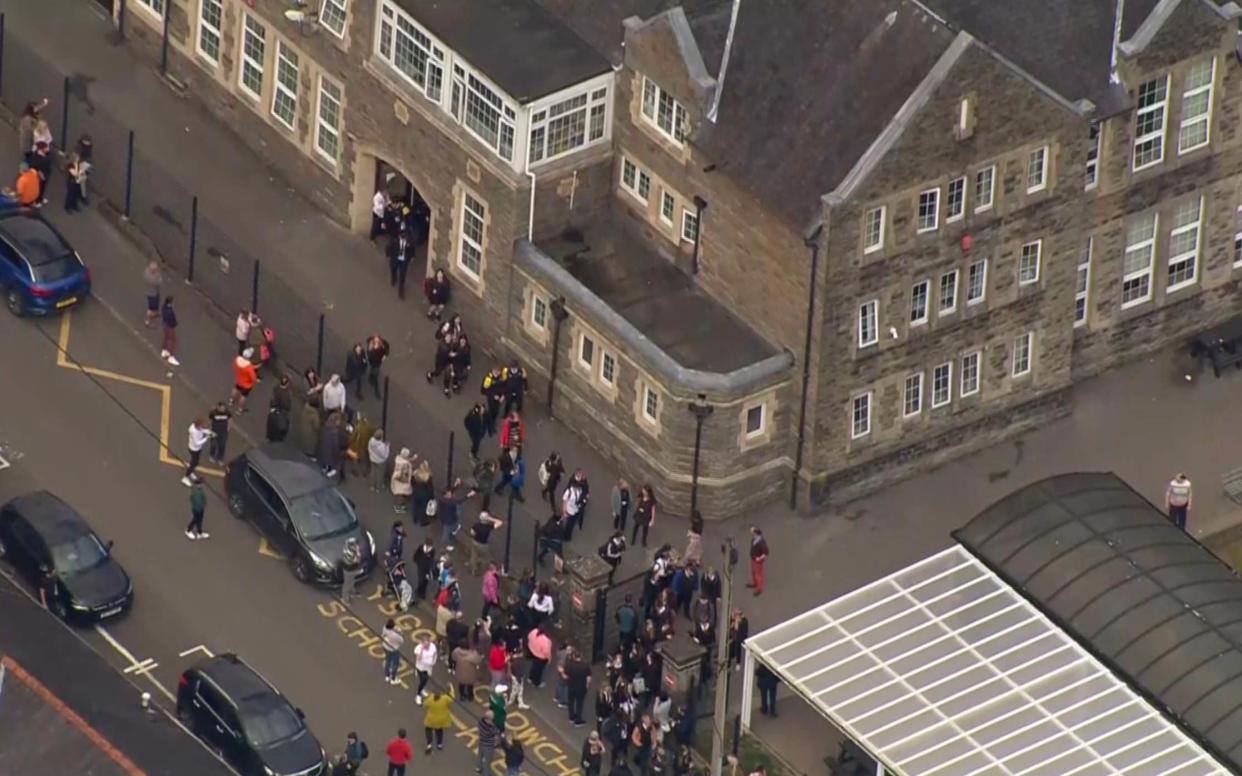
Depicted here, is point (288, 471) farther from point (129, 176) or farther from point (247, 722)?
point (129, 176)

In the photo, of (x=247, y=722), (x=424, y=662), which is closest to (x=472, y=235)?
(x=424, y=662)

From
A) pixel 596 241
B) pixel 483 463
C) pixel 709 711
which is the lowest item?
pixel 709 711

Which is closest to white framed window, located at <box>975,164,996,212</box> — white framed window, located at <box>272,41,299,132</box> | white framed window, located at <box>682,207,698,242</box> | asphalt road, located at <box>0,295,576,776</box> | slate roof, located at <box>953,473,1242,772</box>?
white framed window, located at <box>682,207,698,242</box>

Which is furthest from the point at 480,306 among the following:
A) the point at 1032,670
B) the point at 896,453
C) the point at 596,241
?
the point at 1032,670

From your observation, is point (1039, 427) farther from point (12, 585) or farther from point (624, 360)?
point (12, 585)

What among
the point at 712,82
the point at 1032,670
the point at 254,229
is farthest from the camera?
the point at 254,229

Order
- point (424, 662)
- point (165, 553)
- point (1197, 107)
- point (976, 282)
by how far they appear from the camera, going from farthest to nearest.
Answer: point (1197, 107) → point (976, 282) → point (165, 553) → point (424, 662)
